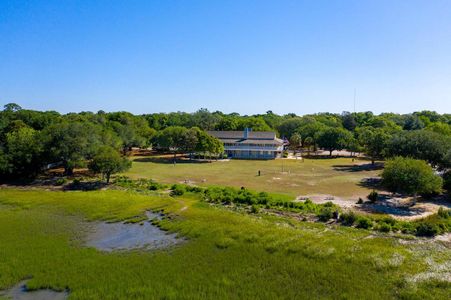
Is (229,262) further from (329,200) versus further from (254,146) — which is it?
(254,146)

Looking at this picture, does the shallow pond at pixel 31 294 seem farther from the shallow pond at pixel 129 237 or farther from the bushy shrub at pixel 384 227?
the bushy shrub at pixel 384 227

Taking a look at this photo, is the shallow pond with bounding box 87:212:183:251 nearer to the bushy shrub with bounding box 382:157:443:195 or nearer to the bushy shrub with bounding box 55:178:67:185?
the bushy shrub with bounding box 55:178:67:185

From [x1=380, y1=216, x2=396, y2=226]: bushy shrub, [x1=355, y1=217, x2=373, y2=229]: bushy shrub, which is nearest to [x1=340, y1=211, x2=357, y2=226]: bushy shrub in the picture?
[x1=355, y1=217, x2=373, y2=229]: bushy shrub

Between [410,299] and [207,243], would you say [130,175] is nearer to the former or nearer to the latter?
[207,243]

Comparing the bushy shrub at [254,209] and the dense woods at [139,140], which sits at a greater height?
the dense woods at [139,140]

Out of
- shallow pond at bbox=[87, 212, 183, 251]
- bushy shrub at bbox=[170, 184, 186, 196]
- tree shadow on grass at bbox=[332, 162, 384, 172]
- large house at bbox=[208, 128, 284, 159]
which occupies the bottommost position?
shallow pond at bbox=[87, 212, 183, 251]

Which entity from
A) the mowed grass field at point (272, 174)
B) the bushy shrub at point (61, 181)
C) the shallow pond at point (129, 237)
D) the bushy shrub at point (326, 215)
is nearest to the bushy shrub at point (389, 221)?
the bushy shrub at point (326, 215)
